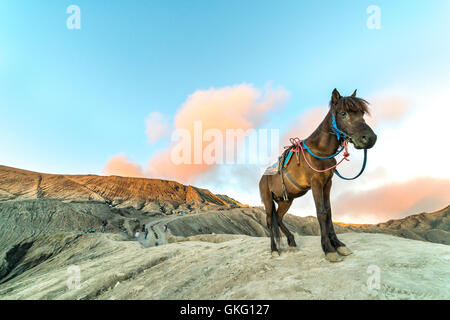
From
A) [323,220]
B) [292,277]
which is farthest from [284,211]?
[292,277]

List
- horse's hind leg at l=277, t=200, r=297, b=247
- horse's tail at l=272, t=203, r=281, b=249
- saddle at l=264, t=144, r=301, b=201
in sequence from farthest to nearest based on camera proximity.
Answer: horse's tail at l=272, t=203, r=281, b=249 → horse's hind leg at l=277, t=200, r=297, b=247 → saddle at l=264, t=144, r=301, b=201

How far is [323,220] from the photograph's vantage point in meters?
4.41

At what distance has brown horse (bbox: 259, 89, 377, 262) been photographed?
4.09m

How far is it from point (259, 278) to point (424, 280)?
259 cm

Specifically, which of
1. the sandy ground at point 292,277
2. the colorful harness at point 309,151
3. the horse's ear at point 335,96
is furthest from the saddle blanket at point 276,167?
the sandy ground at point 292,277

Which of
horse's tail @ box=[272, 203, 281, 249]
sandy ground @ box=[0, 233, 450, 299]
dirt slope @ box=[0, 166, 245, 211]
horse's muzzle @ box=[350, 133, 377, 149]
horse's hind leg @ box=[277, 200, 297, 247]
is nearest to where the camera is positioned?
sandy ground @ box=[0, 233, 450, 299]

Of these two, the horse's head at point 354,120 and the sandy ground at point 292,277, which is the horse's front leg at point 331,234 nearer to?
the sandy ground at point 292,277

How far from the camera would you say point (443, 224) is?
93125 mm

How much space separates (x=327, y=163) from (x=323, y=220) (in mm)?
1217

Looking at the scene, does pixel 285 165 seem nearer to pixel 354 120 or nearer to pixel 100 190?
pixel 354 120

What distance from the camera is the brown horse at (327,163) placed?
4.09 m

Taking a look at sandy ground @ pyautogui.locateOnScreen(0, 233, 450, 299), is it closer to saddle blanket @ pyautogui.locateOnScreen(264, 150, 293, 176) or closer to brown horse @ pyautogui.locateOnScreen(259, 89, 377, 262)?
brown horse @ pyautogui.locateOnScreen(259, 89, 377, 262)

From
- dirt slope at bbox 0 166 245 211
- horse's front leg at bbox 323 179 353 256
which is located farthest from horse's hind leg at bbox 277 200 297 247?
dirt slope at bbox 0 166 245 211
